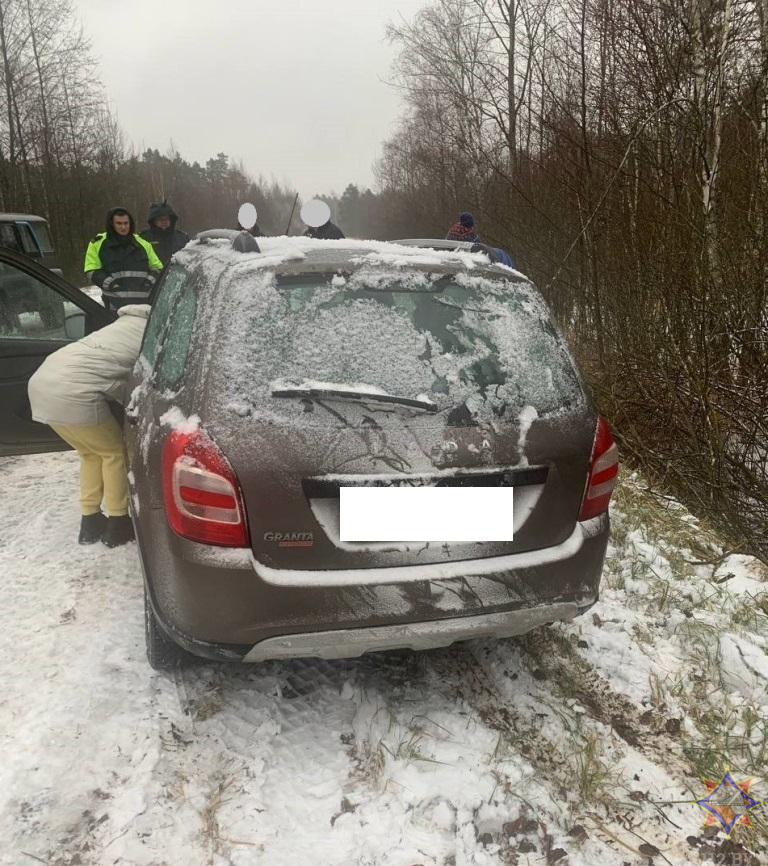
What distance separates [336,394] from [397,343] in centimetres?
31

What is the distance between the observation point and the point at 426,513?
1.99 m

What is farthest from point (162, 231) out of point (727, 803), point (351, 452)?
point (727, 803)

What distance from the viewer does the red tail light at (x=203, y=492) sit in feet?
6.16

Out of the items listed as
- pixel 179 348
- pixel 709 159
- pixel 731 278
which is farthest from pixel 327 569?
pixel 709 159

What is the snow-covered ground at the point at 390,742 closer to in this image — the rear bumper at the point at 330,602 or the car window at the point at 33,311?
the rear bumper at the point at 330,602

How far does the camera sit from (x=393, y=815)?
196 centimetres

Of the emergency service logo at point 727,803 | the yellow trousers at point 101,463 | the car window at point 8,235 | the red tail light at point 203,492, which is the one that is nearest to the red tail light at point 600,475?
the emergency service logo at point 727,803

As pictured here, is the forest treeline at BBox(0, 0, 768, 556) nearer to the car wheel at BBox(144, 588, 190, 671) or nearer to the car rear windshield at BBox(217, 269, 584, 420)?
the car rear windshield at BBox(217, 269, 584, 420)

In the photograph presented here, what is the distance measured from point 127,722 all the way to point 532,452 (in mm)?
1747

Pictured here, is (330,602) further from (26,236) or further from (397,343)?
(26,236)

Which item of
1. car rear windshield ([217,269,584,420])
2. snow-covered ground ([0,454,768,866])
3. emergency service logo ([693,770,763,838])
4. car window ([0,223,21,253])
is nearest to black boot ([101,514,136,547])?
snow-covered ground ([0,454,768,866])

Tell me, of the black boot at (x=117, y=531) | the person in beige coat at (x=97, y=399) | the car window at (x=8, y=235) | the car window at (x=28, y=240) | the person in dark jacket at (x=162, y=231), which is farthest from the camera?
the car window at (x=28, y=240)

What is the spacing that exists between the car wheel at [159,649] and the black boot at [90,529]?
137 centimetres

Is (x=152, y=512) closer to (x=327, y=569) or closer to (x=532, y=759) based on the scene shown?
(x=327, y=569)
